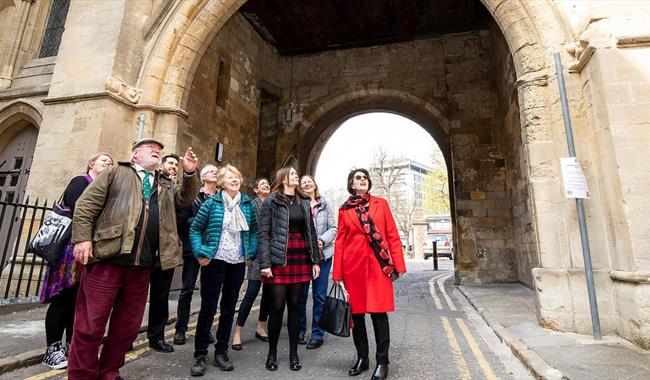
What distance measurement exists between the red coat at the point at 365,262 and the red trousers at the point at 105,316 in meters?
1.65

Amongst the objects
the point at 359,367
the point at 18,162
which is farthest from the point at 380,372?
the point at 18,162

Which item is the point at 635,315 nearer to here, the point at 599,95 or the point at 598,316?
the point at 598,316

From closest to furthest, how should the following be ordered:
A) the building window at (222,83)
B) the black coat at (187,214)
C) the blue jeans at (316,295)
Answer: the black coat at (187,214) < the blue jeans at (316,295) < the building window at (222,83)

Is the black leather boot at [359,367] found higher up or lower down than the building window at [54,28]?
lower down

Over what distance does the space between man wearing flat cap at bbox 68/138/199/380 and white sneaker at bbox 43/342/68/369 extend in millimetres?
781

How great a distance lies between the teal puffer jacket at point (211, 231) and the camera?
309cm

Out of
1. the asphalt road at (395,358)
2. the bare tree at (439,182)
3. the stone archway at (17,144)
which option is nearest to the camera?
the asphalt road at (395,358)

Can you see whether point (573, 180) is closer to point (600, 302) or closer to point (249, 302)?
point (600, 302)

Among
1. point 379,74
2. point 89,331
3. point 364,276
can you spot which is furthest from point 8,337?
point 379,74

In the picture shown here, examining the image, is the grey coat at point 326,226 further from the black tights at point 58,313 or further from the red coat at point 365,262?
the black tights at point 58,313

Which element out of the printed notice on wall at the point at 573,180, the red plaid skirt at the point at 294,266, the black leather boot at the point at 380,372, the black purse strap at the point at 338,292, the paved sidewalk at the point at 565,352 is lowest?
the black leather boot at the point at 380,372

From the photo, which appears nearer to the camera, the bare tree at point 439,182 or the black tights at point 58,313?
the black tights at point 58,313

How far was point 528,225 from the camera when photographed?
7.72m

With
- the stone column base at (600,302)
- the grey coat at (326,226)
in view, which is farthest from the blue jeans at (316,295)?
the stone column base at (600,302)
